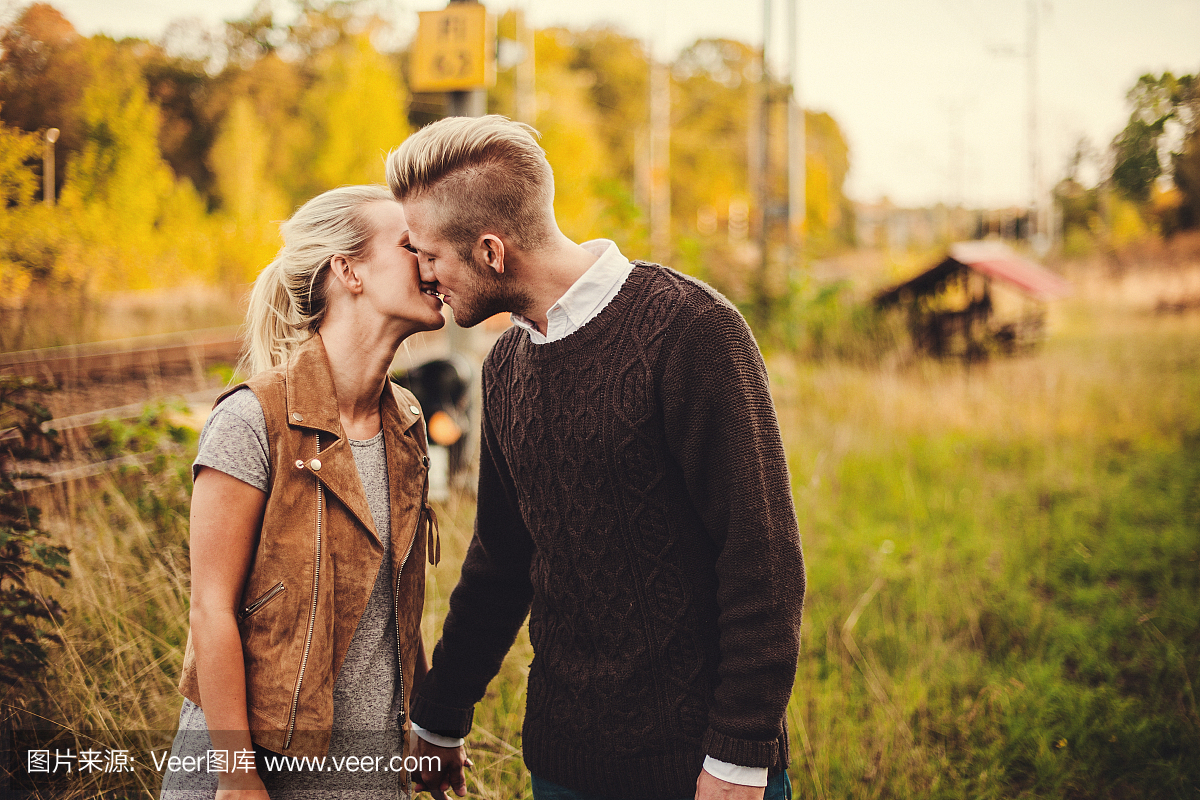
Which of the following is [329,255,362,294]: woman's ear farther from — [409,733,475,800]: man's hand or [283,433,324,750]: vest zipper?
[409,733,475,800]: man's hand

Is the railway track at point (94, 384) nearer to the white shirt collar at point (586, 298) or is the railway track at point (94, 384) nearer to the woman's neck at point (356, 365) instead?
the woman's neck at point (356, 365)

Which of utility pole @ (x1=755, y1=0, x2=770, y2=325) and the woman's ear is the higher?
utility pole @ (x1=755, y1=0, x2=770, y2=325)

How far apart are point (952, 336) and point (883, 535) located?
19.8ft

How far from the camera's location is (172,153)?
19.9 ft

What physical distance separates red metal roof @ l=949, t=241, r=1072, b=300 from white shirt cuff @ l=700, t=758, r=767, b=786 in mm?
9757

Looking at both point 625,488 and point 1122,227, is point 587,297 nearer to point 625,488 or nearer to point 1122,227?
point 625,488

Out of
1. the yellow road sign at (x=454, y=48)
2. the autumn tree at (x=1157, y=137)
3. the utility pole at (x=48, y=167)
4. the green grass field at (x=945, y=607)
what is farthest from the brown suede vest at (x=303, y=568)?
the autumn tree at (x=1157, y=137)

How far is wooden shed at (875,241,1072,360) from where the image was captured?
32.2 ft

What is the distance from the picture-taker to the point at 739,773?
1.32 meters

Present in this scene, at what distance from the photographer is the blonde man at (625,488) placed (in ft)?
4.40

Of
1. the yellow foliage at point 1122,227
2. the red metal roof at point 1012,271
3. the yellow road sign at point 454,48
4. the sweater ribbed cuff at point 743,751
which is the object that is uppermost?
the yellow foliage at point 1122,227

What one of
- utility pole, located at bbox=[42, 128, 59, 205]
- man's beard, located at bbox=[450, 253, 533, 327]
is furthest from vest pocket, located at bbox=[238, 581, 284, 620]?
utility pole, located at bbox=[42, 128, 59, 205]

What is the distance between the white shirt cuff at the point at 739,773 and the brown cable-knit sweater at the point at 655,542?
0.07ft

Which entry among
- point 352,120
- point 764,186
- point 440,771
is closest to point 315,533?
point 440,771
